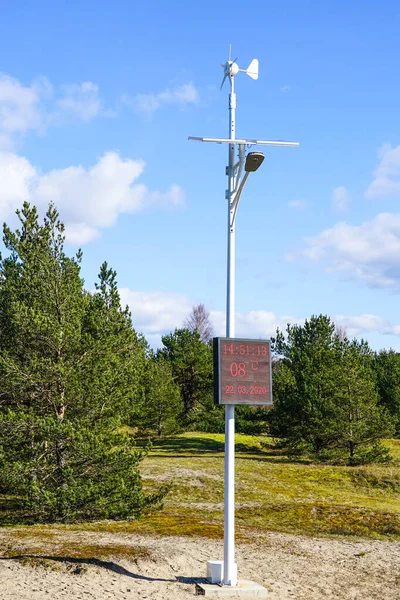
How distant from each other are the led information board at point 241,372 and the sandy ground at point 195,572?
3873 mm

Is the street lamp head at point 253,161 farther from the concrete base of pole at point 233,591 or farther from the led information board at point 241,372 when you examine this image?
the concrete base of pole at point 233,591

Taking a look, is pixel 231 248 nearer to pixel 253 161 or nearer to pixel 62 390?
pixel 253 161

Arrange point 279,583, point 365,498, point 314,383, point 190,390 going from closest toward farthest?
1. point 279,583
2. point 365,498
3. point 314,383
4. point 190,390

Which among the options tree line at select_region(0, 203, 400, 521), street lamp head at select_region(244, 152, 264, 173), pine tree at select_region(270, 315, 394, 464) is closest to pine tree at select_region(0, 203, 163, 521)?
tree line at select_region(0, 203, 400, 521)

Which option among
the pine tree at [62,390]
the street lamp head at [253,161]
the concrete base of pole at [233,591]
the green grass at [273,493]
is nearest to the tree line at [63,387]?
the pine tree at [62,390]

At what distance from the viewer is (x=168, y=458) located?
1503 inches

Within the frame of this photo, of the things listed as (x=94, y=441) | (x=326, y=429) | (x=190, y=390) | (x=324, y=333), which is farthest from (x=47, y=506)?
(x=190, y=390)

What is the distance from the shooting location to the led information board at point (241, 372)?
12.0m

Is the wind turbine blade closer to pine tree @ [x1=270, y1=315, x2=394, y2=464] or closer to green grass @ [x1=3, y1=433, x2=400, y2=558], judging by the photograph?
green grass @ [x1=3, y1=433, x2=400, y2=558]

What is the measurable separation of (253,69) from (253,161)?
8.71 feet

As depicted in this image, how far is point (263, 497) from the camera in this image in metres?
27.5

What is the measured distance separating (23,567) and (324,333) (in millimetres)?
40663

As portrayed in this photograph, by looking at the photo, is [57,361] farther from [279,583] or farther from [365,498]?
[365,498]

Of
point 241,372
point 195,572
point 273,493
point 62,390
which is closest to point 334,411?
point 273,493
